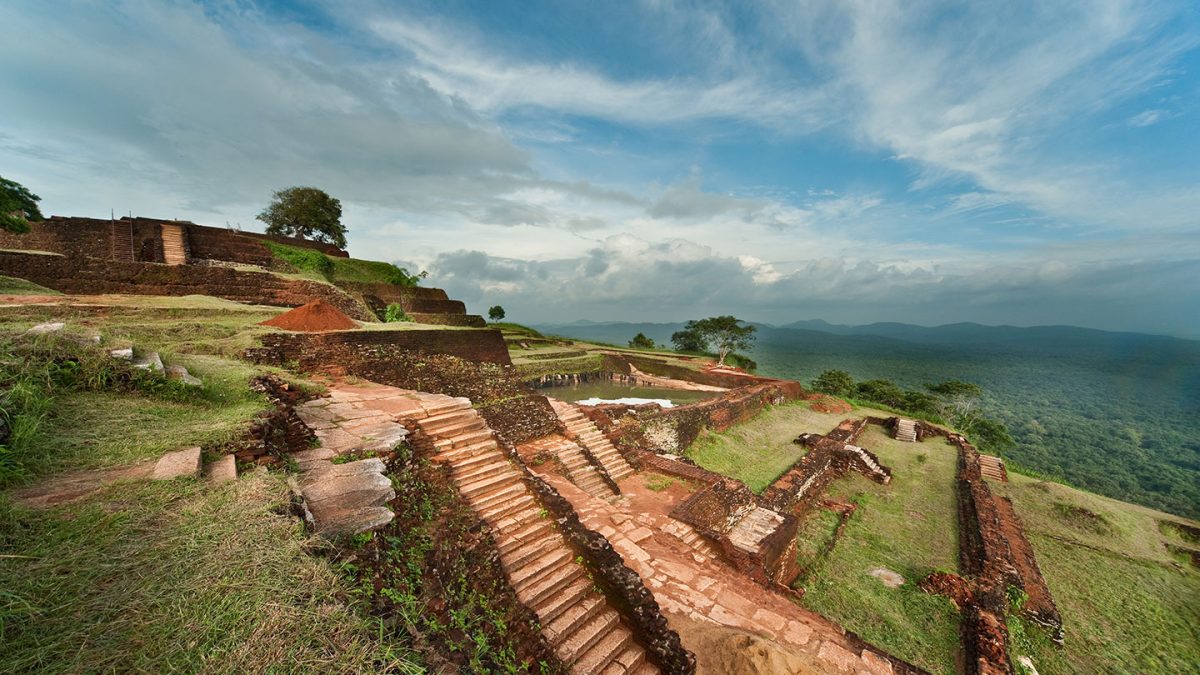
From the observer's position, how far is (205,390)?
547 centimetres

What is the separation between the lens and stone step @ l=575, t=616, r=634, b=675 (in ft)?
15.2

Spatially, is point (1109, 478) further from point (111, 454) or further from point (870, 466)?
point (111, 454)

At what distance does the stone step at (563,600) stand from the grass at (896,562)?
4.41 m

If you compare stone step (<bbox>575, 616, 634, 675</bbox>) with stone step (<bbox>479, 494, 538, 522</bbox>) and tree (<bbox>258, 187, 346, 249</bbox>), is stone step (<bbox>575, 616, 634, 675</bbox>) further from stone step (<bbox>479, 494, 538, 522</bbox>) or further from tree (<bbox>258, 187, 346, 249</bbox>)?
tree (<bbox>258, 187, 346, 249</bbox>)

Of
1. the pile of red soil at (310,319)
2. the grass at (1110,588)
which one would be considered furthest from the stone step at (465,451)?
the grass at (1110,588)

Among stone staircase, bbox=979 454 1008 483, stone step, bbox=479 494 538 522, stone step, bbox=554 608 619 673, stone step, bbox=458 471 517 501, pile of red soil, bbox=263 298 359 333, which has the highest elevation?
pile of red soil, bbox=263 298 359 333

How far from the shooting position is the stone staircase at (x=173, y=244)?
53.6 ft

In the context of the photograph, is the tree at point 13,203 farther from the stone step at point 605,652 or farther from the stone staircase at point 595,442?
the stone step at point 605,652

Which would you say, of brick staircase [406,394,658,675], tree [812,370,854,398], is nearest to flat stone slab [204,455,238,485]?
brick staircase [406,394,658,675]

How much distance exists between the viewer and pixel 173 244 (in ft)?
54.6

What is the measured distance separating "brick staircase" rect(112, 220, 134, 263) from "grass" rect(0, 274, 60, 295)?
6.04 metres

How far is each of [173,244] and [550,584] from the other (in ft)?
71.7

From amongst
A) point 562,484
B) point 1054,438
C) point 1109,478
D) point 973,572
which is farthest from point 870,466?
point 1054,438

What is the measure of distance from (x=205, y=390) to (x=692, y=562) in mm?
8024
